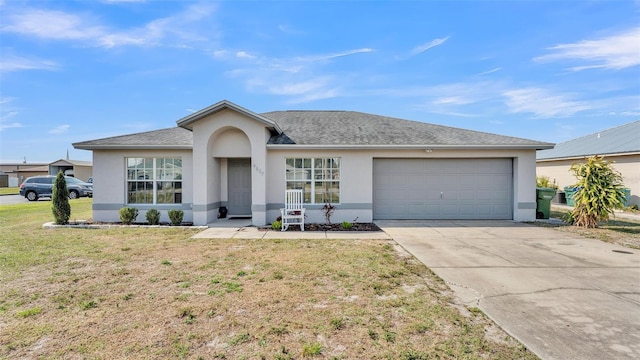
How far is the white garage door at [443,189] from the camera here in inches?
477

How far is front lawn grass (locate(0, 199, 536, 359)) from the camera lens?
325 centimetres

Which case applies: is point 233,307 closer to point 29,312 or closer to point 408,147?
point 29,312

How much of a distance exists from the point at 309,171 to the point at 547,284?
8.11 m

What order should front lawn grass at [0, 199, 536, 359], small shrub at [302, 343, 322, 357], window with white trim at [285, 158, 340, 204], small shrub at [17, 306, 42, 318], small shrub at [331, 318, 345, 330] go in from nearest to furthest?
1. small shrub at [302, 343, 322, 357]
2. front lawn grass at [0, 199, 536, 359]
3. small shrub at [331, 318, 345, 330]
4. small shrub at [17, 306, 42, 318]
5. window with white trim at [285, 158, 340, 204]

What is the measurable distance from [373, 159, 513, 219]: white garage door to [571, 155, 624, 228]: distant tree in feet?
7.24

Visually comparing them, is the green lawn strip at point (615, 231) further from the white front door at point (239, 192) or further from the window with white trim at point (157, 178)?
the window with white trim at point (157, 178)

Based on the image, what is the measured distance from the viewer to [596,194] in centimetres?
1052

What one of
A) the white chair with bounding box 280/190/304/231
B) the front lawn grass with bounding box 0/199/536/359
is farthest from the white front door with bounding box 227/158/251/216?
the front lawn grass with bounding box 0/199/536/359

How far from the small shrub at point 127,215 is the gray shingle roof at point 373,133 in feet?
19.1

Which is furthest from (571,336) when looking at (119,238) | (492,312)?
(119,238)

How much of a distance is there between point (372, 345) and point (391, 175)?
9355 mm

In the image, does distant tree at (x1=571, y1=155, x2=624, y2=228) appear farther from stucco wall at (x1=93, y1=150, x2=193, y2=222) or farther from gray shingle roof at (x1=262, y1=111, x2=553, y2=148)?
stucco wall at (x1=93, y1=150, x2=193, y2=222)

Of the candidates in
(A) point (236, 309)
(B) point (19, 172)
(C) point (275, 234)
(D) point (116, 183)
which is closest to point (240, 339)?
(A) point (236, 309)

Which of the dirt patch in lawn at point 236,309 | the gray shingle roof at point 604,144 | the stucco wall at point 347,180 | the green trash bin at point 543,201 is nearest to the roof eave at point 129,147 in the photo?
the stucco wall at point 347,180
